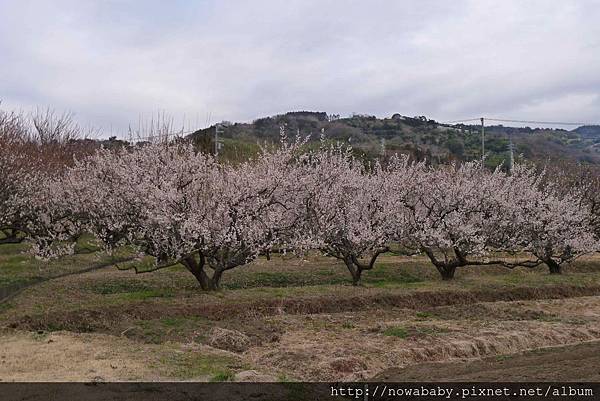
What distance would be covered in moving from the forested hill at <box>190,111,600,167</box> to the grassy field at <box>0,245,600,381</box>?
37.9m

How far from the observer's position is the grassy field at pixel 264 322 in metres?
9.31

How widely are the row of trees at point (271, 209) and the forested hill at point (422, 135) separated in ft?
110

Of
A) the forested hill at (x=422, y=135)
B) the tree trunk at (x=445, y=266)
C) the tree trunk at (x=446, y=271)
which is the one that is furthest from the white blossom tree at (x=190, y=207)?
the forested hill at (x=422, y=135)

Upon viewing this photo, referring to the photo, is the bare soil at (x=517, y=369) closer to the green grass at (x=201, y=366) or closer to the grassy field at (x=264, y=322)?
the grassy field at (x=264, y=322)

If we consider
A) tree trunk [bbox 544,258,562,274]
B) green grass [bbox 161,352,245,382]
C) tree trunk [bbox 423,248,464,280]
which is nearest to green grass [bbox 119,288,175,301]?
green grass [bbox 161,352,245,382]

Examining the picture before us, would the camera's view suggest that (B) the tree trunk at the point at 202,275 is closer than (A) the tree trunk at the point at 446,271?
Yes

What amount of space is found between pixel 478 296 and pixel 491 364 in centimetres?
660

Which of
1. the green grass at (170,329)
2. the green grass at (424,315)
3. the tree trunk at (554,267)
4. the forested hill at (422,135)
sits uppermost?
the forested hill at (422,135)

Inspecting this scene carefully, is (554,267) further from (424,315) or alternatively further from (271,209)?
(271,209)

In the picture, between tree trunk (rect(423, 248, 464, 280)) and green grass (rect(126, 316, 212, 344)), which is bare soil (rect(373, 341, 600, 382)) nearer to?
green grass (rect(126, 316, 212, 344))

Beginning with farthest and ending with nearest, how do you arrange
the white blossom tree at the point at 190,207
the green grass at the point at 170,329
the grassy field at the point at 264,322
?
the white blossom tree at the point at 190,207
the green grass at the point at 170,329
the grassy field at the point at 264,322

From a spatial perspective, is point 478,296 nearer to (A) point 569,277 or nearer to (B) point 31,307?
(A) point 569,277

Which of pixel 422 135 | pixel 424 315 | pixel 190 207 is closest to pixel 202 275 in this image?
pixel 190 207

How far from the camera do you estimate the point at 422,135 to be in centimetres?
8294
